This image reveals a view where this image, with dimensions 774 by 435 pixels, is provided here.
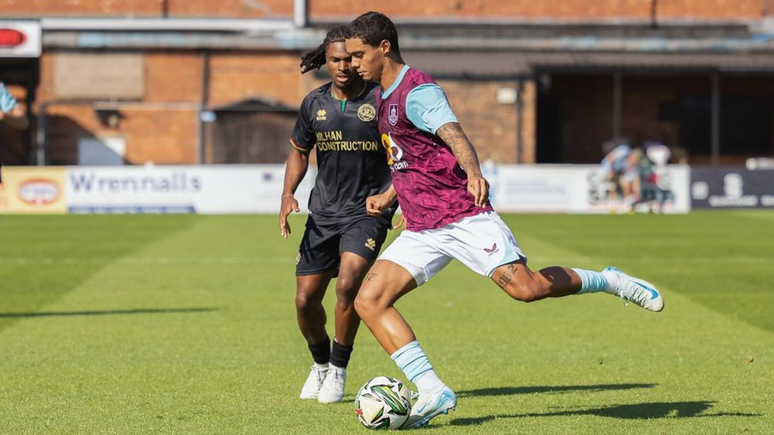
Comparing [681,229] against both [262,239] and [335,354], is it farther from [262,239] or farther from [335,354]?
[335,354]

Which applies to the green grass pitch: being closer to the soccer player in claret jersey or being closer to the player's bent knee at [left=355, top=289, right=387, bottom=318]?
the soccer player in claret jersey

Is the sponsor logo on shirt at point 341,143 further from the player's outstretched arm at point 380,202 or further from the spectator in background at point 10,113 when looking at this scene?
the spectator in background at point 10,113

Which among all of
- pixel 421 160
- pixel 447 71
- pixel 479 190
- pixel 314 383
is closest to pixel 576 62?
pixel 447 71

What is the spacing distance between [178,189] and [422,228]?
24798 millimetres

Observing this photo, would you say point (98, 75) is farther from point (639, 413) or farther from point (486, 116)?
point (639, 413)

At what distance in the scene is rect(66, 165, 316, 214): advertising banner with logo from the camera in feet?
101

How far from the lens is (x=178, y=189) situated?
102 feet

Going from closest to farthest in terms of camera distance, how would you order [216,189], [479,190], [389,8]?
[479,190]
[216,189]
[389,8]

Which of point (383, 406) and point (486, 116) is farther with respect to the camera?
point (486, 116)

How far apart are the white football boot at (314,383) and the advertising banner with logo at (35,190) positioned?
23639 mm

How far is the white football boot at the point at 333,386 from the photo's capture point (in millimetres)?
7816

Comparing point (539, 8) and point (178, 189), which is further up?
point (539, 8)

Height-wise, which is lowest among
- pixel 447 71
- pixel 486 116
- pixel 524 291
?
pixel 524 291

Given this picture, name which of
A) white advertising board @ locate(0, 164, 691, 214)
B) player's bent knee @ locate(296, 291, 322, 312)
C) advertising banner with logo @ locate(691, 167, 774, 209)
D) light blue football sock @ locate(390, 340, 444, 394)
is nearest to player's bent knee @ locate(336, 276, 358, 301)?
player's bent knee @ locate(296, 291, 322, 312)
